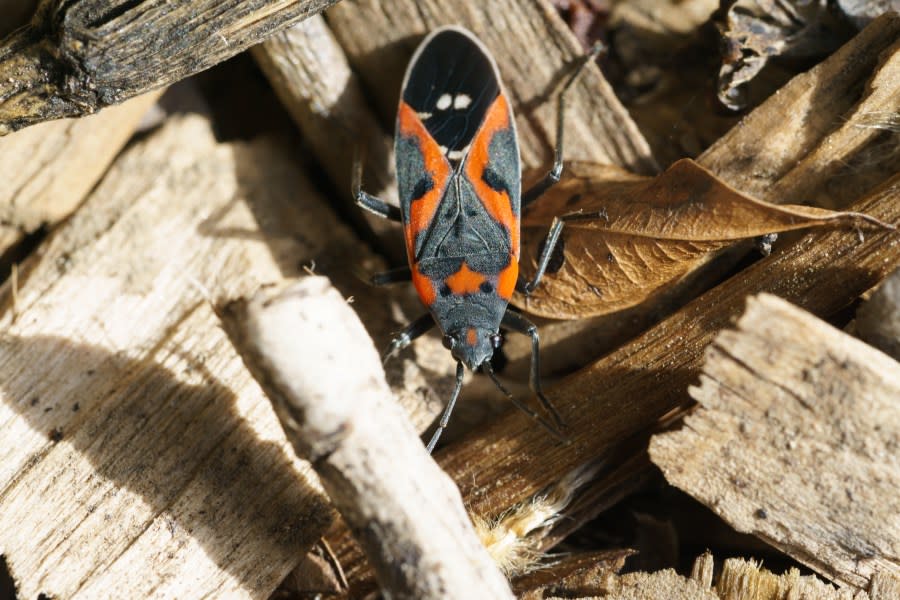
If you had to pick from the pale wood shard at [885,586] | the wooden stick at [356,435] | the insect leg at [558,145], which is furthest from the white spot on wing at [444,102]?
the pale wood shard at [885,586]

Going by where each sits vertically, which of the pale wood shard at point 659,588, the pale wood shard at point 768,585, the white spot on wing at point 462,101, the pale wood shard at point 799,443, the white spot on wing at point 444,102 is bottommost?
the pale wood shard at point 768,585

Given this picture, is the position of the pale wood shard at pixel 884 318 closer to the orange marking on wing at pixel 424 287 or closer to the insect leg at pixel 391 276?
the orange marking on wing at pixel 424 287

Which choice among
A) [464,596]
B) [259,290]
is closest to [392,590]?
[464,596]

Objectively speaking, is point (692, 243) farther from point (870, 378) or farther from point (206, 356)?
point (206, 356)

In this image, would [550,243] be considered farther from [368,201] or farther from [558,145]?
[368,201]

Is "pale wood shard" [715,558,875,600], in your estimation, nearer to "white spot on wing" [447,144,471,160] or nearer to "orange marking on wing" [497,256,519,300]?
"orange marking on wing" [497,256,519,300]

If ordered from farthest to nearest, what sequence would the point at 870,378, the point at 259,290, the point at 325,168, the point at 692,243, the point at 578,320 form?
1. the point at 325,168
2. the point at 578,320
3. the point at 692,243
4. the point at 870,378
5. the point at 259,290

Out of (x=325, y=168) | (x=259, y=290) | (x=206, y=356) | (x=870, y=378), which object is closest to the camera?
(x=259, y=290)
